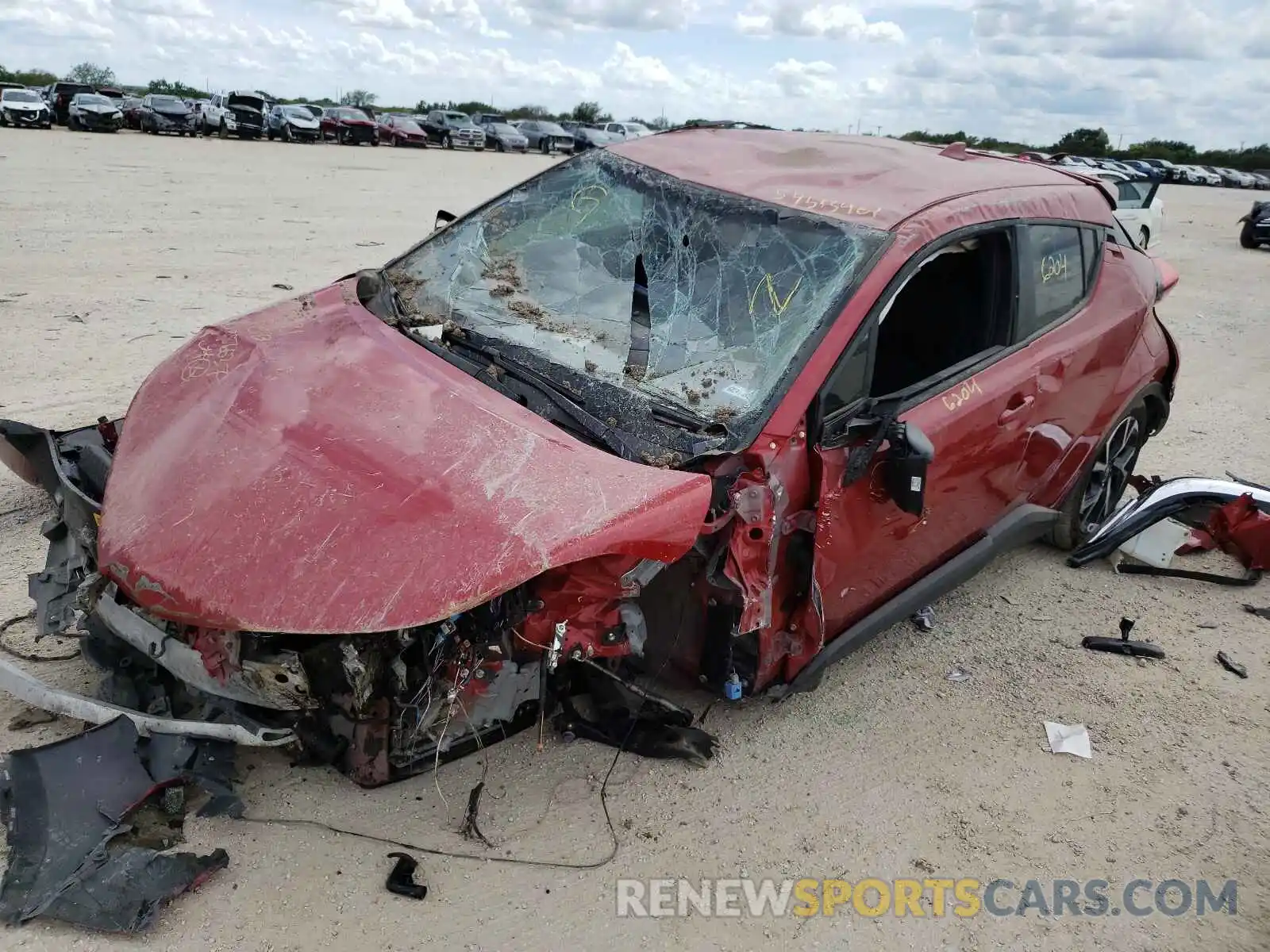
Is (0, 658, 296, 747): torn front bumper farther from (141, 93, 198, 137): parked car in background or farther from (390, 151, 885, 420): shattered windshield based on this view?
(141, 93, 198, 137): parked car in background

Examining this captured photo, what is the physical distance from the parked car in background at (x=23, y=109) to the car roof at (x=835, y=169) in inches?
1101

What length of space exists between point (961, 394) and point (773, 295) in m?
0.80

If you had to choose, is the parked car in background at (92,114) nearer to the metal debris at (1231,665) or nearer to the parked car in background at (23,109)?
the parked car in background at (23,109)

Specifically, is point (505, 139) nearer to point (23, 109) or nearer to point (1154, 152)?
point (23, 109)

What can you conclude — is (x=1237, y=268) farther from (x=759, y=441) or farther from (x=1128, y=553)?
(x=759, y=441)

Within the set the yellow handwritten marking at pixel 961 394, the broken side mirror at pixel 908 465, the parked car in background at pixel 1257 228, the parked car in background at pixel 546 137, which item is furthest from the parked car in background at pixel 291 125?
the broken side mirror at pixel 908 465

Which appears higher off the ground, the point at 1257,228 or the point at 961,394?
the point at 1257,228

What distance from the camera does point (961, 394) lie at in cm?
333

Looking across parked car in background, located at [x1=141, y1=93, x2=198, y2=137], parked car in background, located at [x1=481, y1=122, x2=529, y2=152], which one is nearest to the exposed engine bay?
parked car in background, located at [x1=141, y1=93, x2=198, y2=137]

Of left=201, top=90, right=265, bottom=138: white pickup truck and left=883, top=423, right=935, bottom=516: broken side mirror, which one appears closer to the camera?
left=883, top=423, right=935, bottom=516: broken side mirror

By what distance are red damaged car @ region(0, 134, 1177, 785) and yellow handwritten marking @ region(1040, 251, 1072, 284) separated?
0.07 ft

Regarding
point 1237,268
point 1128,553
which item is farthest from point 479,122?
point 1128,553

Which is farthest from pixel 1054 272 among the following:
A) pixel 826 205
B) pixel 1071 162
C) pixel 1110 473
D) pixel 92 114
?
pixel 92 114

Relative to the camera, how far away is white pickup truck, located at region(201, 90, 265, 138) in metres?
28.4
